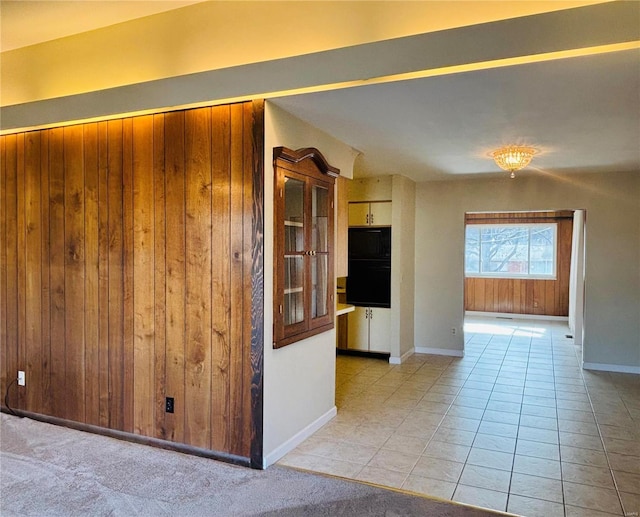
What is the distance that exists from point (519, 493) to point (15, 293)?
405cm

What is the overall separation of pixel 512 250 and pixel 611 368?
4.87 m

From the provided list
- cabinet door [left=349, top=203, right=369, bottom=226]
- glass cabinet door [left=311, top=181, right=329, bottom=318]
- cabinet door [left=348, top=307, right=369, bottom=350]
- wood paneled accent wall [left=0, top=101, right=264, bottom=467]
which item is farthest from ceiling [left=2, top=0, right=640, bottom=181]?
cabinet door [left=348, top=307, right=369, bottom=350]

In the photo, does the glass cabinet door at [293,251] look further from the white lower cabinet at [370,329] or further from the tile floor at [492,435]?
the white lower cabinet at [370,329]

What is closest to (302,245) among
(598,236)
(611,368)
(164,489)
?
(164,489)

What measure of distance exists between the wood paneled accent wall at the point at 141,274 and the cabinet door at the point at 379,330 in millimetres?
3448

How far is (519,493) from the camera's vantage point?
2.76 meters

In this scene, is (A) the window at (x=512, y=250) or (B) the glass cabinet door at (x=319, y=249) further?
(A) the window at (x=512, y=250)

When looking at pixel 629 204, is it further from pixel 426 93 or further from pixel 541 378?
pixel 426 93

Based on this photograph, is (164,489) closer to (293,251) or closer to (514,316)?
(293,251)

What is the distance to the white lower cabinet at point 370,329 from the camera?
20.5ft

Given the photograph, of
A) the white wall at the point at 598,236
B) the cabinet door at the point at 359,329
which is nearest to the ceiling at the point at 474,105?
the white wall at the point at 598,236

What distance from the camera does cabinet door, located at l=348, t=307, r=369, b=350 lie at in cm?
637

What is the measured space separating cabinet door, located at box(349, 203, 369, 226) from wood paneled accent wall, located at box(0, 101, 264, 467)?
347 centimetres

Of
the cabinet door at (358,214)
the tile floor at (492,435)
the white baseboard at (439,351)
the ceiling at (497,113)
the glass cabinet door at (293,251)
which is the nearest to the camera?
the ceiling at (497,113)
